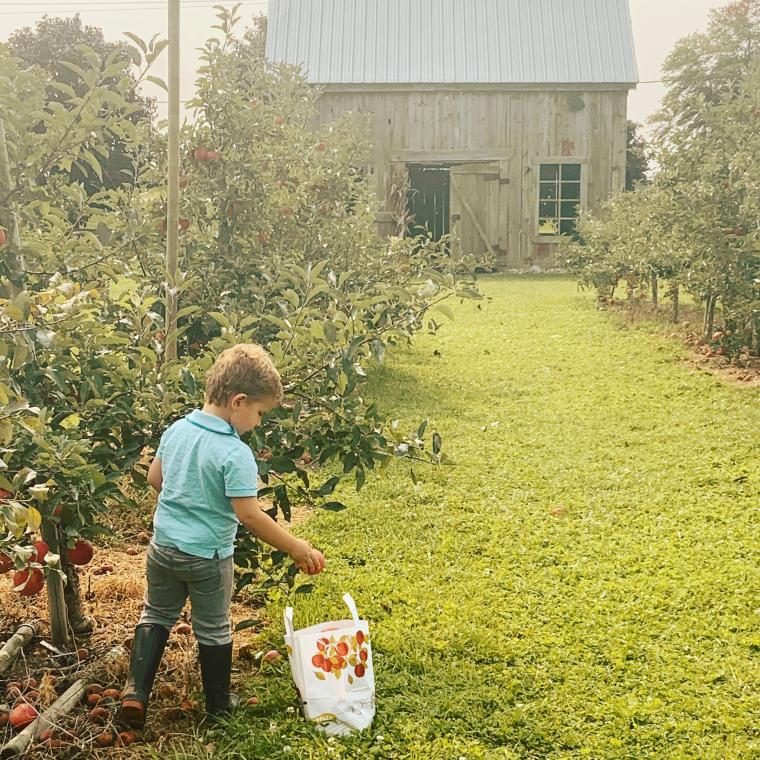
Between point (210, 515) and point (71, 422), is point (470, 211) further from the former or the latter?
point (210, 515)

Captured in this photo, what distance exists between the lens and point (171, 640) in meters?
3.63

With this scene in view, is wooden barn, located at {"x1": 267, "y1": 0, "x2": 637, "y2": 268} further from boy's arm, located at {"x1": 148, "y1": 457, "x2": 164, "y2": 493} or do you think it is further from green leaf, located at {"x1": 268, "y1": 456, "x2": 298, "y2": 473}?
boy's arm, located at {"x1": 148, "y1": 457, "x2": 164, "y2": 493}

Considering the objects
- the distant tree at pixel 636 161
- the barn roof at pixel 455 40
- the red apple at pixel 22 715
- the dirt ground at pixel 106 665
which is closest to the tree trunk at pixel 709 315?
the dirt ground at pixel 106 665

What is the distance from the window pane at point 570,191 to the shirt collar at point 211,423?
19771 mm

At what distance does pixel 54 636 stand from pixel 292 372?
4.31ft

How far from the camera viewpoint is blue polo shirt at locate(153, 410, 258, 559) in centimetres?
291

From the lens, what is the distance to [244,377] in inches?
115

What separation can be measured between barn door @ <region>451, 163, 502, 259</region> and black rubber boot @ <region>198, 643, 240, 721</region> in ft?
62.4

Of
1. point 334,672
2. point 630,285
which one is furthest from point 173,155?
point 630,285

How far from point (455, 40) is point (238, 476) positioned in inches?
847

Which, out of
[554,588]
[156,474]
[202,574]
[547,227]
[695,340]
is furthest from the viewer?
[547,227]

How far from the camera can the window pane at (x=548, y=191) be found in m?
21.7

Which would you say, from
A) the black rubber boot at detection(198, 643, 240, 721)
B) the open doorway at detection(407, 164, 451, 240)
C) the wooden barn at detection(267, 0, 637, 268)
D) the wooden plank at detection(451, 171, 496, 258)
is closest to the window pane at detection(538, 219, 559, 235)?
the wooden barn at detection(267, 0, 637, 268)

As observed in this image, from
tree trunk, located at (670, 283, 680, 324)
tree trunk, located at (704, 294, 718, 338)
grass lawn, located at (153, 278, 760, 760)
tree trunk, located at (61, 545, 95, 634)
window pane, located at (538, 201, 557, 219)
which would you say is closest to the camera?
grass lawn, located at (153, 278, 760, 760)
